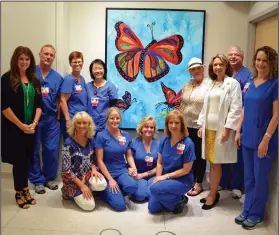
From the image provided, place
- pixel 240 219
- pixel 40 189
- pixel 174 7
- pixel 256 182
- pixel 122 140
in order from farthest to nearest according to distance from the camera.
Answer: pixel 174 7 < pixel 40 189 < pixel 122 140 < pixel 240 219 < pixel 256 182

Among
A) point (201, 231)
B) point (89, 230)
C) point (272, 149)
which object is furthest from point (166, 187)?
point (272, 149)

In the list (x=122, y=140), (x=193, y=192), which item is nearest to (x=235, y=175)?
(x=193, y=192)

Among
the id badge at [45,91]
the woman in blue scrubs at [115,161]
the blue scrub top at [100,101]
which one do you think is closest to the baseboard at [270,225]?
the woman in blue scrubs at [115,161]

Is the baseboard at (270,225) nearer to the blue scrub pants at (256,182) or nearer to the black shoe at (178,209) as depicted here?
the blue scrub pants at (256,182)

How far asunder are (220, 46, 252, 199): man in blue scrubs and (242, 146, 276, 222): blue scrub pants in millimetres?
577

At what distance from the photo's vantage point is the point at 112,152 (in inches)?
114

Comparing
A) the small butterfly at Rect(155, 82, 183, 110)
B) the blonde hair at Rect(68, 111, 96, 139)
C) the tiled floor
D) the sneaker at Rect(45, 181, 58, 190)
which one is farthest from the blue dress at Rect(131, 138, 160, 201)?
the sneaker at Rect(45, 181, 58, 190)

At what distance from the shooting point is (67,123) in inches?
122

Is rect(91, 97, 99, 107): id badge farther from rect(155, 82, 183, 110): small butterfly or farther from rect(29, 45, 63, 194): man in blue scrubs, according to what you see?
rect(155, 82, 183, 110): small butterfly

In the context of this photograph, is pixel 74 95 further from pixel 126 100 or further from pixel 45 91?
pixel 126 100

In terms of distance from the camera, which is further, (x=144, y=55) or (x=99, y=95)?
(x=144, y=55)

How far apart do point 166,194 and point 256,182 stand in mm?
701

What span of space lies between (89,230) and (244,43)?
2537mm

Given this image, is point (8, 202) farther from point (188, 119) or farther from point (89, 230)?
point (188, 119)
